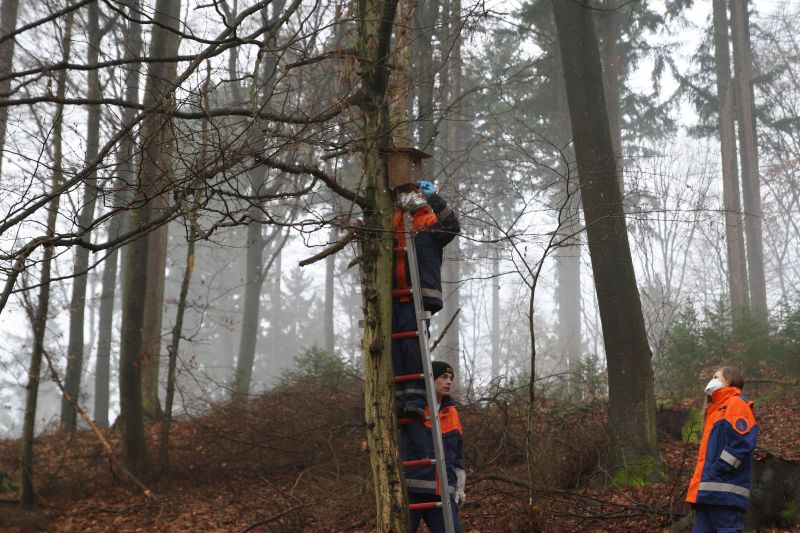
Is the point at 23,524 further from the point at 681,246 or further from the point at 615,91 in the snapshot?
the point at 681,246

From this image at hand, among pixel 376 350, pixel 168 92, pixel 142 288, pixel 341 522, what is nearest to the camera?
pixel 168 92

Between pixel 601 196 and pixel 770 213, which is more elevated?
pixel 770 213

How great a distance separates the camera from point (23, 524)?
9227 mm

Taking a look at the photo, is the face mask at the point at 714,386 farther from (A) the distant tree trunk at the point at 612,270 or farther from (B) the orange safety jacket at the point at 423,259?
(A) the distant tree trunk at the point at 612,270

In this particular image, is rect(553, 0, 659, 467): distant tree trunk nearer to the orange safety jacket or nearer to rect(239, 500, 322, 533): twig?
the orange safety jacket

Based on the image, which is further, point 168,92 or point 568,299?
point 568,299

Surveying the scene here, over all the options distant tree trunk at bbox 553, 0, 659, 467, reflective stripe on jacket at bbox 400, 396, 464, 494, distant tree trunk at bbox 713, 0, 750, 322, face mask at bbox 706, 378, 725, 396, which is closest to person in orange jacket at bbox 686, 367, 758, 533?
face mask at bbox 706, 378, 725, 396

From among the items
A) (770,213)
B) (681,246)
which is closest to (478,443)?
(770,213)

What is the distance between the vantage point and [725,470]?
219 inches

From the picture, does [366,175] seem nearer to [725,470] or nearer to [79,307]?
[725,470]

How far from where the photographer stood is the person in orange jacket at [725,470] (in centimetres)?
555

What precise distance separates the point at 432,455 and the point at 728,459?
2.19 meters

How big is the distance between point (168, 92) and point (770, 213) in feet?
117

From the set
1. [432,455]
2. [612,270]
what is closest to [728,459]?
[432,455]
